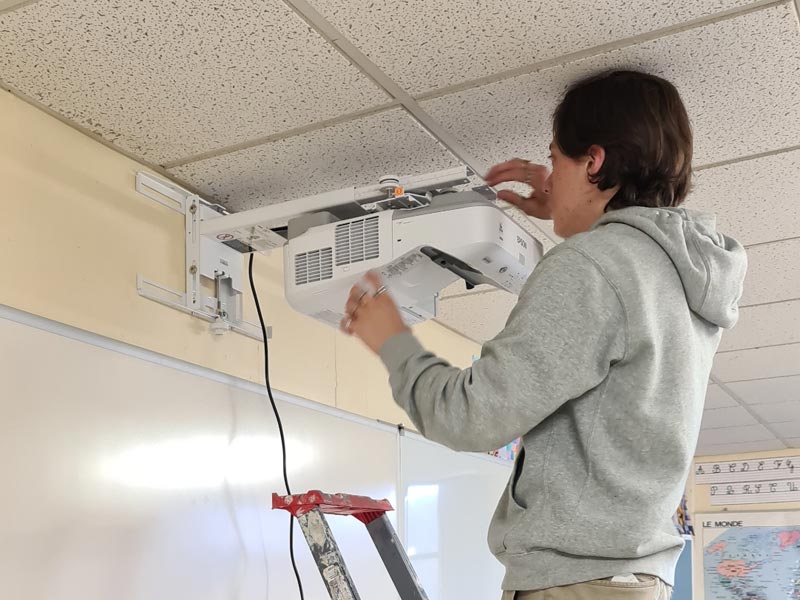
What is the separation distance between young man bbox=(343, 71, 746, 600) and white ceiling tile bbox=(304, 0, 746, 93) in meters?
0.39

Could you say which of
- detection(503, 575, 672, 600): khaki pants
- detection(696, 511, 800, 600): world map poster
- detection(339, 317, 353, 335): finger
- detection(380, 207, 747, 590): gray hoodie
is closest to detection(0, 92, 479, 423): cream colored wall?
detection(339, 317, 353, 335): finger

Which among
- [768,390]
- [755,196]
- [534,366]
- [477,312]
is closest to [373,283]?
[534,366]

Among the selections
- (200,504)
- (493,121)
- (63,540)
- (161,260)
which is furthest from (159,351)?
(493,121)

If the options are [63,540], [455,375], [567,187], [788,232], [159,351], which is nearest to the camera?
[455,375]

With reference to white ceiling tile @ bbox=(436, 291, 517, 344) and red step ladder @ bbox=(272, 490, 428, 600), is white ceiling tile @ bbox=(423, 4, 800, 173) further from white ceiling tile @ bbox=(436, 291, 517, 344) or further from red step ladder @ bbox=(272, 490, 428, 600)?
white ceiling tile @ bbox=(436, 291, 517, 344)

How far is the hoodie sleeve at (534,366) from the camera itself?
3.43 feet

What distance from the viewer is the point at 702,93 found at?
1.64m

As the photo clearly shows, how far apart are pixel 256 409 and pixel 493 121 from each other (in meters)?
0.81

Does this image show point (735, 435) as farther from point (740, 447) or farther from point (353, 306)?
point (353, 306)

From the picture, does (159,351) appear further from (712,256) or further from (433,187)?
(712,256)

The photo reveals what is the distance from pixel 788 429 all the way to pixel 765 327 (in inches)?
73.9

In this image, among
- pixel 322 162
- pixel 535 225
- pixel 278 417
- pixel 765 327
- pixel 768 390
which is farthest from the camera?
pixel 768 390

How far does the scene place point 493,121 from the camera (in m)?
1.73

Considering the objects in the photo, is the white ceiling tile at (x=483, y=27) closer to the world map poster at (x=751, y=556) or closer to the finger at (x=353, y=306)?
the finger at (x=353, y=306)
